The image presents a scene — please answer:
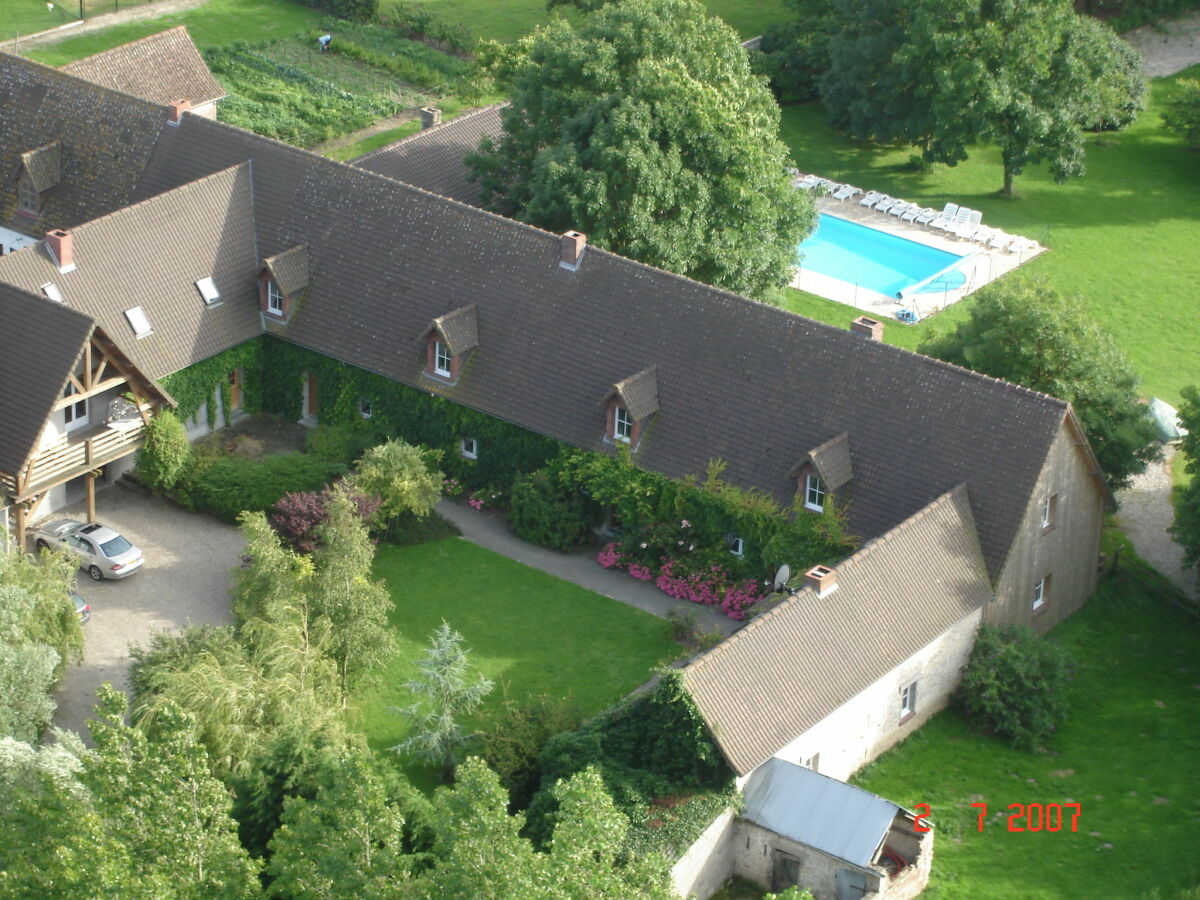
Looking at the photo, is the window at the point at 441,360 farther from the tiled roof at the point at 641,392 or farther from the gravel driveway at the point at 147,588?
the gravel driveway at the point at 147,588

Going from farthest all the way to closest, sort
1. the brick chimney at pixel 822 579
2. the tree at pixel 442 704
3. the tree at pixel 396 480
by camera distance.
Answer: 1. the tree at pixel 396 480
2. the brick chimney at pixel 822 579
3. the tree at pixel 442 704

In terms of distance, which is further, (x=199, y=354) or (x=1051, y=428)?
(x=199, y=354)

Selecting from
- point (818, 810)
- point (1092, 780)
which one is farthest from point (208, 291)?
point (1092, 780)

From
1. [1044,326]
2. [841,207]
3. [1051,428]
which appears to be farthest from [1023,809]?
[841,207]

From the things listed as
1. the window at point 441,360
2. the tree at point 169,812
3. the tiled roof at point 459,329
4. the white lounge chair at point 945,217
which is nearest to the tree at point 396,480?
the window at point 441,360

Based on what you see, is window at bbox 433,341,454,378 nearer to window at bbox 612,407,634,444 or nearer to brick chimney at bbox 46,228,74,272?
window at bbox 612,407,634,444

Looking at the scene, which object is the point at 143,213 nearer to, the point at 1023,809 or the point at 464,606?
the point at 464,606
